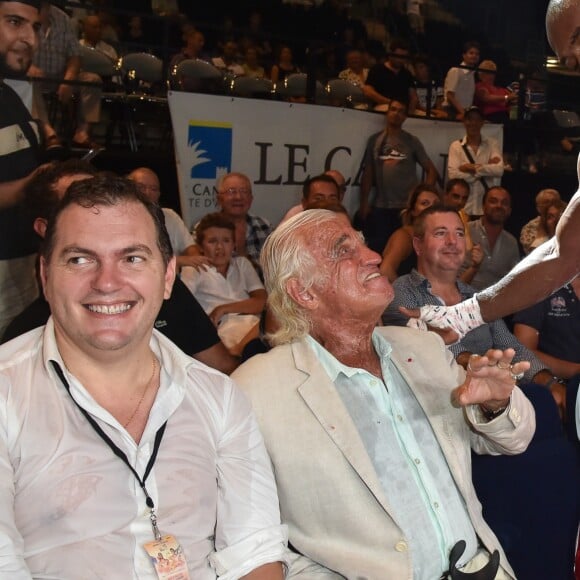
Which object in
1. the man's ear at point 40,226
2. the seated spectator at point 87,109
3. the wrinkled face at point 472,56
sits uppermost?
the wrinkled face at point 472,56

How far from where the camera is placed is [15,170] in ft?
11.2

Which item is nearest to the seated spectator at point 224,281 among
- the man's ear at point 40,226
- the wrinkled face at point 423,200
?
the wrinkled face at point 423,200

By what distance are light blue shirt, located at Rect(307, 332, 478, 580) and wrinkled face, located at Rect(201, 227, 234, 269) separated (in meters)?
2.44

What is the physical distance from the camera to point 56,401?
1.64 metres

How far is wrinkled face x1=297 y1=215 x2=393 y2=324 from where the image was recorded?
2.22 metres

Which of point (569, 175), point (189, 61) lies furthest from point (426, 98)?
point (189, 61)

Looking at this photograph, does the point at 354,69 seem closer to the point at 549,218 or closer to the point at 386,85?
the point at 386,85

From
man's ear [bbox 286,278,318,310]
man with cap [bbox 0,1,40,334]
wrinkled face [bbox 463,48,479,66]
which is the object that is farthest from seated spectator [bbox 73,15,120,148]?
wrinkled face [bbox 463,48,479,66]

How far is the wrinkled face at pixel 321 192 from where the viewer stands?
5168 mm

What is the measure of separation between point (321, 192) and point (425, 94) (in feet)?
12.0

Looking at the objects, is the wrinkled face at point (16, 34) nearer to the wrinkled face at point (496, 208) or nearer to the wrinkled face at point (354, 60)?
the wrinkled face at point (496, 208)

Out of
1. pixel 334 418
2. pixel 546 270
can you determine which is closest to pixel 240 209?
pixel 546 270

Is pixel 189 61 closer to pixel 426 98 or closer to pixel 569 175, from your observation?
pixel 426 98

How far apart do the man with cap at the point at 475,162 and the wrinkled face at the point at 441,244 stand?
3.58 metres
